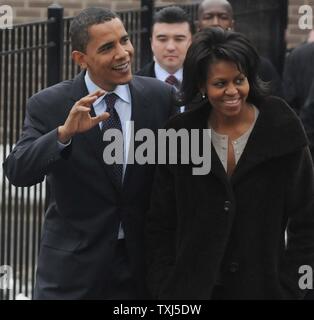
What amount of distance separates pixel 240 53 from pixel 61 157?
806 mm

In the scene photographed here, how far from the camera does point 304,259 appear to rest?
5328mm

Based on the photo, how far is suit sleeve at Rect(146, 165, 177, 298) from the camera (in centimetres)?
532

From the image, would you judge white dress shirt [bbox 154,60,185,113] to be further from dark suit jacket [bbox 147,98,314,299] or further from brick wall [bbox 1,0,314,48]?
brick wall [bbox 1,0,314,48]

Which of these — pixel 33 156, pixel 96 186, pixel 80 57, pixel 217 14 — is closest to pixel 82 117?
pixel 33 156

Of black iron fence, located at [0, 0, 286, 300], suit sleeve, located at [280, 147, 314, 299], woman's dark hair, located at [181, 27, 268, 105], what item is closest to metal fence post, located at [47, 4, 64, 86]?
black iron fence, located at [0, 0, 286, 300]

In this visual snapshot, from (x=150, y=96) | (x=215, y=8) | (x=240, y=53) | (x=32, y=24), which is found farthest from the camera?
(x=215, y=8)

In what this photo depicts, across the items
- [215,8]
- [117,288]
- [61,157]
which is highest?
[215,8]

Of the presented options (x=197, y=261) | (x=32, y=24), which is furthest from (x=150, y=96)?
(x=32, y=24)

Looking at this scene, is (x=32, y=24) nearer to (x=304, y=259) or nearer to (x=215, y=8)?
(x=215, y=8)

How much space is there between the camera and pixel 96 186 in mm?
5395

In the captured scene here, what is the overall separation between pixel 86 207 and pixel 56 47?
3233 millimetres

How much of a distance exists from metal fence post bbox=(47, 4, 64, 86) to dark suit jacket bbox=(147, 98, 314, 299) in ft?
10.6

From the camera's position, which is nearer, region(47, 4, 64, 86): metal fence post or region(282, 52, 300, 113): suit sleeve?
region(47, 4, 64, 86): metal fence post

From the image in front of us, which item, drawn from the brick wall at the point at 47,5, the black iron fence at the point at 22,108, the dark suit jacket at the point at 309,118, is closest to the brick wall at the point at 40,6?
the brick wall at the point at 47,5
